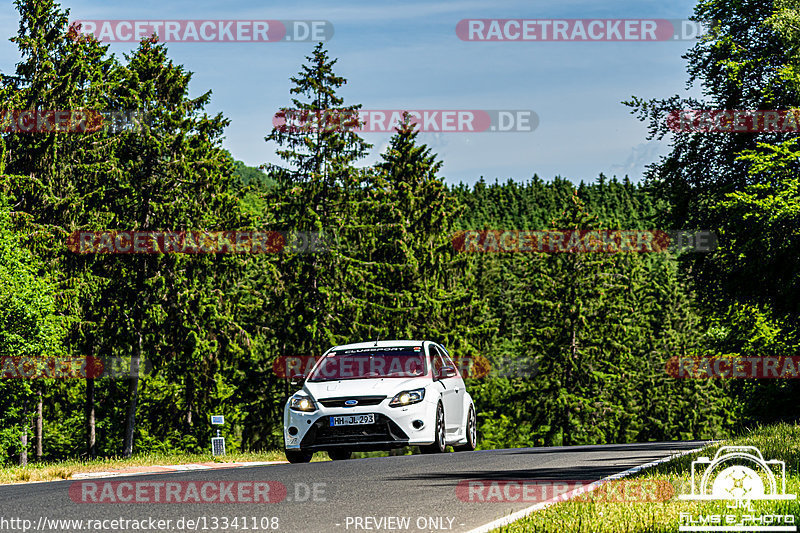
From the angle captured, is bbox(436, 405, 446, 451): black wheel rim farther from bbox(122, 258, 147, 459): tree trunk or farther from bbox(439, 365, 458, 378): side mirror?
bbox(122, 258, 147, 459): tree trunk

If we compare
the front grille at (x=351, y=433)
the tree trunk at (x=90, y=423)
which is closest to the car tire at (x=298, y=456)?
the front grille at (x=351, y=433)

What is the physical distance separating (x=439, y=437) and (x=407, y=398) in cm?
115

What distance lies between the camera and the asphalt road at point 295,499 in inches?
305

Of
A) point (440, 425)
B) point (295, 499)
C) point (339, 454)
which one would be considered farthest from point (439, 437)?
point (295, 499)

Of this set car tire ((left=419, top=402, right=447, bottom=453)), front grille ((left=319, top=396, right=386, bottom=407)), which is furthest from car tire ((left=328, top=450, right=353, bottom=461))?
front grille ((left=319, top=396, right=386, bottom=407))

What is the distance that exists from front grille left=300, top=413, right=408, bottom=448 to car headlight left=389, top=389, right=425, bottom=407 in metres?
0.28

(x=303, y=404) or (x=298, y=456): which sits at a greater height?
(x=303, y=404)

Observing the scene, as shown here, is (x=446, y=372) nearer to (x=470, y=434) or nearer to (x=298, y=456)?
(x=470, y=434)

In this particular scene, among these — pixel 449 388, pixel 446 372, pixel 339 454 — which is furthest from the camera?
pixel 339 454

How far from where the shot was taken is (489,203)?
611 ft

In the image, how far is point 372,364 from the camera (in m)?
15.9

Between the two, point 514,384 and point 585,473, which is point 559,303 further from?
point 585,473

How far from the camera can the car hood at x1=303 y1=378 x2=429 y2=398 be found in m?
14.8

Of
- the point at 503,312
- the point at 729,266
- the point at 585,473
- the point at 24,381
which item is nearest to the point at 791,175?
the point at 729,266
